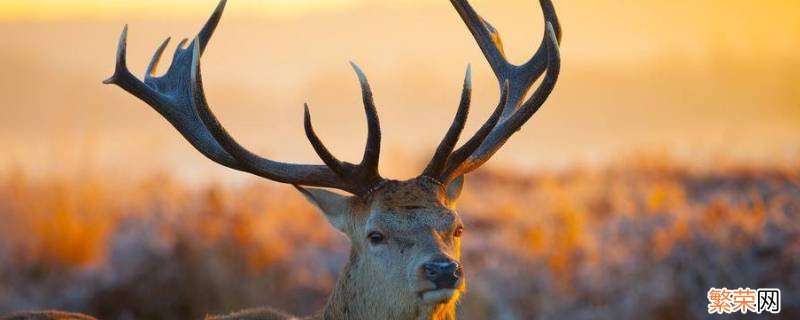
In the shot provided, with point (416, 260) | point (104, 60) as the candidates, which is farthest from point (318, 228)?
point (104, 60)

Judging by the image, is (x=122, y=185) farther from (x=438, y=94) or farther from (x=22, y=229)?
(x=438, y=94)

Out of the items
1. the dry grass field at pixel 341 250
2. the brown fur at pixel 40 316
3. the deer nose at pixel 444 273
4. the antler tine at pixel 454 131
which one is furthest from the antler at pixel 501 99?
the dry grass field at pixel 341 250

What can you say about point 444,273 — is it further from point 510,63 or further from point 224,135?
point 510,63

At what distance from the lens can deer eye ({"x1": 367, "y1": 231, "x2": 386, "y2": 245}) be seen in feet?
18.5

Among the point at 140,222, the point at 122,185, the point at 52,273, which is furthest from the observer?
the point at 122,185

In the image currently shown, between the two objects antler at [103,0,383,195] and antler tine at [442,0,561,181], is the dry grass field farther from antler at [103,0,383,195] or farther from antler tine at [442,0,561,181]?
antler at [103,0,383,195]

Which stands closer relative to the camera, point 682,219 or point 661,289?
point 661,289

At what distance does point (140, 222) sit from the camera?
11070mm

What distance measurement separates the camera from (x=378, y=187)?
5895 mm

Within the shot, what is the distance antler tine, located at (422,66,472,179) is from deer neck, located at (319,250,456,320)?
60 centimetres

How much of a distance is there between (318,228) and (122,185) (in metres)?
2.05

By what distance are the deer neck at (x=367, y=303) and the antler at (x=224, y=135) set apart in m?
0.39

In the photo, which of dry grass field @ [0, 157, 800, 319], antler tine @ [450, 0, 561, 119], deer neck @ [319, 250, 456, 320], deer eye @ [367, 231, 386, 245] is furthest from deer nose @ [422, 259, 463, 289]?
dry grass field @ [0, 157, 800, 319]

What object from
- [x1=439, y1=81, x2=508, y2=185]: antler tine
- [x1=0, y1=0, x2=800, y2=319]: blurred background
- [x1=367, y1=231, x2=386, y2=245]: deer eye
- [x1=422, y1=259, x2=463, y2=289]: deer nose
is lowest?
[x1=0, y1=0, x2=800, y2=319]: blurred background
